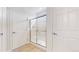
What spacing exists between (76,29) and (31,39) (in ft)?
14.8

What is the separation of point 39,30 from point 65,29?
3529 millimetres

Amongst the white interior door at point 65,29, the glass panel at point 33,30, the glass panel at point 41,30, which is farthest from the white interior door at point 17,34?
the white interior door at point 65,29

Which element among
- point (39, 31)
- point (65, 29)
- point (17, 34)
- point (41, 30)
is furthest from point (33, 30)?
point (65, 29)

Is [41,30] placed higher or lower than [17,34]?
higher

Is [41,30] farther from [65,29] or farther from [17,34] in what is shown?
[65,29]

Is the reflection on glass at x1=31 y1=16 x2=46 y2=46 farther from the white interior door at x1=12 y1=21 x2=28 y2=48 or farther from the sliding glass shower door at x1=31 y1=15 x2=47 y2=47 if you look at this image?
the white interior door at x1=12 y1=21 x2=28 y2=48

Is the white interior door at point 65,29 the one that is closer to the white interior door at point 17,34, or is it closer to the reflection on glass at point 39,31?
the white interior door at point 17,34

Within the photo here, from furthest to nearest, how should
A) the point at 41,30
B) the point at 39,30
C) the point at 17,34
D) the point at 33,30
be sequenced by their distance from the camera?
the point at 33,30 → the point at 39,30 → the point at 41,30 → the point at 17,34

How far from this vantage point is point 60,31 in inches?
61.9

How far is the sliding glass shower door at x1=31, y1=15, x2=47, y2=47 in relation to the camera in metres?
4.48

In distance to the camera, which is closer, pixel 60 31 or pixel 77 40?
pixel 77 40

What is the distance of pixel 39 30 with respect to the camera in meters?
4.95
